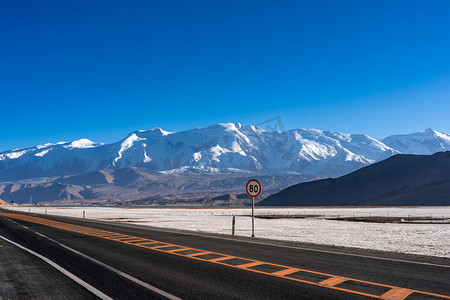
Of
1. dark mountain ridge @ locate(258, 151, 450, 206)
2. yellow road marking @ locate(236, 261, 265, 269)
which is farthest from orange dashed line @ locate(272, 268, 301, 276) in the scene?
dark mountain ridge @ locate(258, 151, 450, 206)

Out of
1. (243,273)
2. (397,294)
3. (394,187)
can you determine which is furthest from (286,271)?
(394,187)

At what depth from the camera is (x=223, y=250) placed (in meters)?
13.9

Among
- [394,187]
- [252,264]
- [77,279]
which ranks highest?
[77,279]

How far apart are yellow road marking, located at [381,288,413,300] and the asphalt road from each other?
0.02 m

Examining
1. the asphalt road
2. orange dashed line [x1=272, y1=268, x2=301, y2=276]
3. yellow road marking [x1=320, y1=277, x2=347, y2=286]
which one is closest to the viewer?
the asphalt road

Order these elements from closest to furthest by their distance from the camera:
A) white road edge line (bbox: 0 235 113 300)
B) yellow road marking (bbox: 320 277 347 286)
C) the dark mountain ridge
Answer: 1. white road edge line (bbox: 0 235 113 300)
2. yellow road marking (bbox: 320 277 347 286)
3. the dark mountain ridge

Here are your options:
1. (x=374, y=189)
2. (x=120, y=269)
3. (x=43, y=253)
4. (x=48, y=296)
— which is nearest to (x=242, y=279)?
(x=120, y=269)

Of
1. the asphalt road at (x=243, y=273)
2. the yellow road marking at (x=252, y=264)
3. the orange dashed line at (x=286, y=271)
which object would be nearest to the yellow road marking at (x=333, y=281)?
the asphalt road at (x=243, y=273)

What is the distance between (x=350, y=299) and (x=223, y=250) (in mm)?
7293

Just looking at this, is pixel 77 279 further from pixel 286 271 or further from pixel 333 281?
pixel 333 281

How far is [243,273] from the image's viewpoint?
9.51m

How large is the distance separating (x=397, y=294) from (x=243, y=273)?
3749 millimetres

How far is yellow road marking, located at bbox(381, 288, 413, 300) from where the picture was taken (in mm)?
7293

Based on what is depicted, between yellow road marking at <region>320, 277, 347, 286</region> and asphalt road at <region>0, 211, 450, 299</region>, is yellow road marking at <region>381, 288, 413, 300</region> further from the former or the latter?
yellow road marking at <region>320, 277, 347, 286</region>
